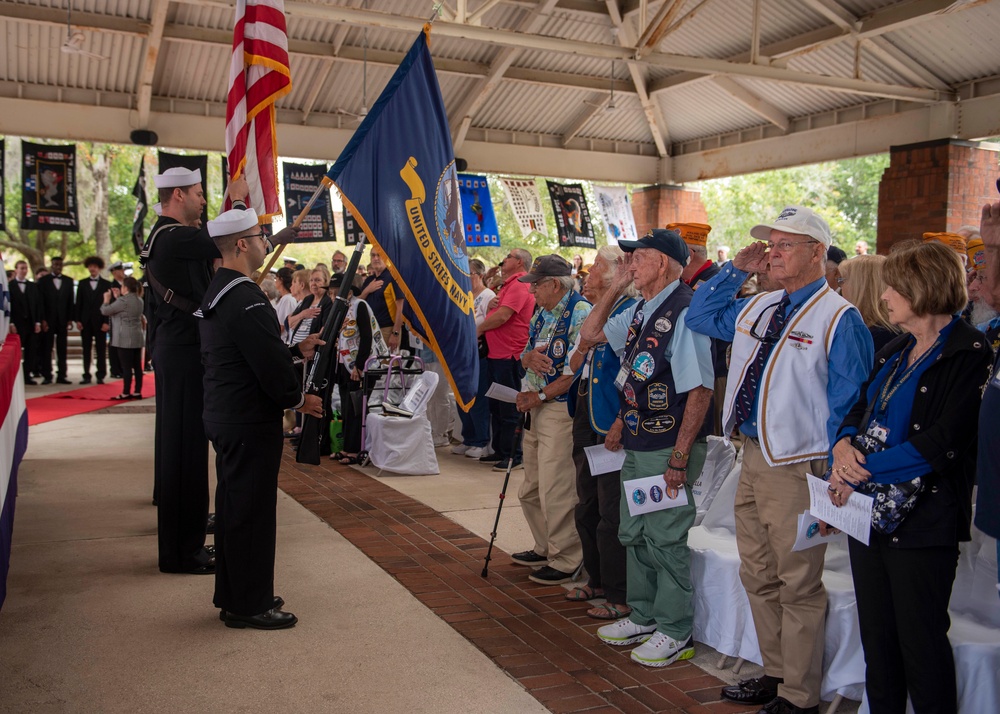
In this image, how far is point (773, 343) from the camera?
3473 millimetres

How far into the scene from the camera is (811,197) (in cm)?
3859

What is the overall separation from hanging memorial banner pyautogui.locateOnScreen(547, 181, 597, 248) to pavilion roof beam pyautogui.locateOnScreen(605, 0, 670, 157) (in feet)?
5.92

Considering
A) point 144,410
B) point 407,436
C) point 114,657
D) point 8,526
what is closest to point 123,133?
point 144,410

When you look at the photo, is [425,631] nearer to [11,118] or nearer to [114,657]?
[114,657]

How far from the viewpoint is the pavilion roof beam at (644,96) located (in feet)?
45.3

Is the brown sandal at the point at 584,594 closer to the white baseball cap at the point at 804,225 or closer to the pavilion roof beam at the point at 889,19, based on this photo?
the white baseball cap at the point at 804,225

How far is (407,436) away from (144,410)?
18.7 feet

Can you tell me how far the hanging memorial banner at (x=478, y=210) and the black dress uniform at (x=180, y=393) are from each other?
1073 cm

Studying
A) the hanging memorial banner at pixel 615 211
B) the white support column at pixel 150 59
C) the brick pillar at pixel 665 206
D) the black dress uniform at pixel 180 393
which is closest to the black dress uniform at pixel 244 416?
the black dress uniform at pixel 180 393

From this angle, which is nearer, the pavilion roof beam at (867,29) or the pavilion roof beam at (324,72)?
the pavilion roof beam at (867,29)

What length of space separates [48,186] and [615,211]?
10178mm

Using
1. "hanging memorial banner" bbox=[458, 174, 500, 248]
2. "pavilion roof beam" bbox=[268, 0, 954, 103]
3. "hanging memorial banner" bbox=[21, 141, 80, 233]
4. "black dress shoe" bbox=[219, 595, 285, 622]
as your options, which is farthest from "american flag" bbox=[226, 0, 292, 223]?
"hanging memorial banner" bbox=[21, 141, 80, 233]

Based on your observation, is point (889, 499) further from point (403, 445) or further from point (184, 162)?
point (184, 162)

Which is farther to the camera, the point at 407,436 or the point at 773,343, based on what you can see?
the point at 407,436
